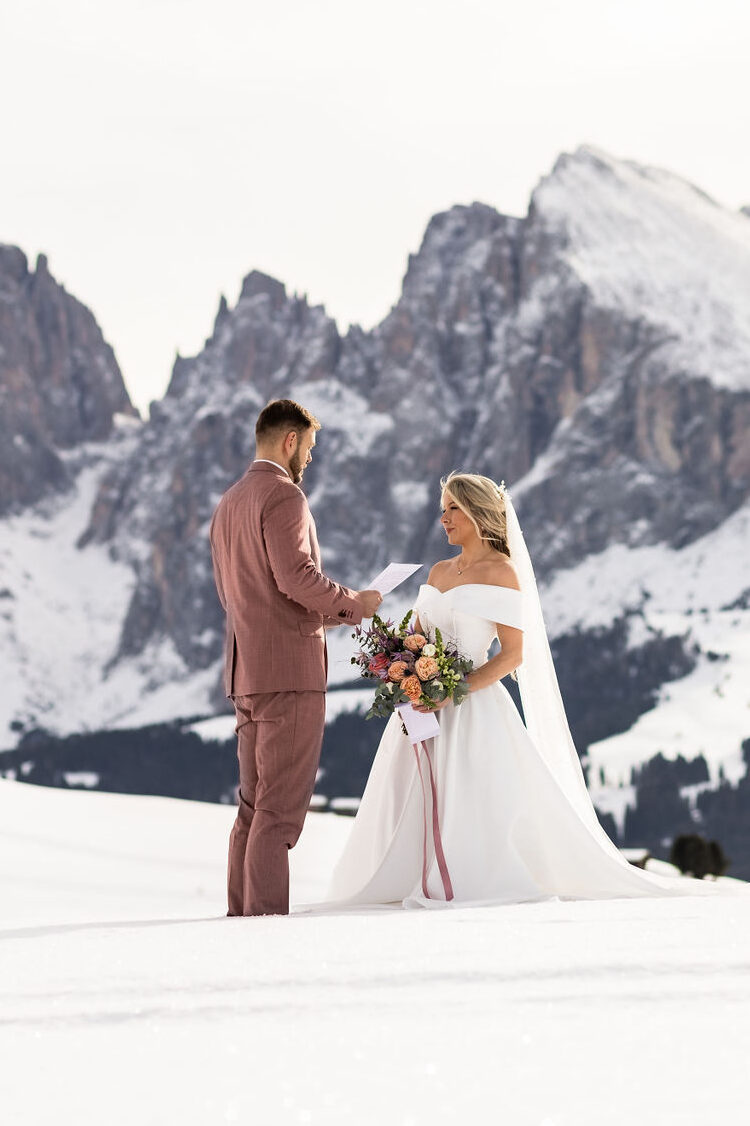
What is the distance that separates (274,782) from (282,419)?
187 cm

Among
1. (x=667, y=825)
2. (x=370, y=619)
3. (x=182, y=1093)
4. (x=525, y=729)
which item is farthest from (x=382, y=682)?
(x=667, y=825)

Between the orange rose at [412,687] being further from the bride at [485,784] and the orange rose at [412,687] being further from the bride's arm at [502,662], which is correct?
the bride's arm at [502,662]

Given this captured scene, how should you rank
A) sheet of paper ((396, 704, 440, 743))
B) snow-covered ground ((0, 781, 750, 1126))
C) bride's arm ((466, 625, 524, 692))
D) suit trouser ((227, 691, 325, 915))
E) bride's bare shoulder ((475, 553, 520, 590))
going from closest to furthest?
snow-covered ground ((0, 781, 750, 1126))
suit trouser ((227, 691, 325, 915))
sheet of paper ((396, 704, 440, 743))
bride's arm ((466, 625, 524, 692))
bride's bare shoulder ((475, 553, 520, 590))

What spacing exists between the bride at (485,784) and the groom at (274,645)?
912mm

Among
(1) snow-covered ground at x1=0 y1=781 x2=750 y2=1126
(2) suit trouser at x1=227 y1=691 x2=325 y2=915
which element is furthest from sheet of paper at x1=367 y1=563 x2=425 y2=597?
(1) snow-covered ground at x1=0 y1=781 x2=750 y2=1126

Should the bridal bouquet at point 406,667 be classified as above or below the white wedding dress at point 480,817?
above

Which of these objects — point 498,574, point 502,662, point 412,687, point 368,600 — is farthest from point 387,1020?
point 498,574

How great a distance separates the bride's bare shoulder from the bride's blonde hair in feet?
0.47

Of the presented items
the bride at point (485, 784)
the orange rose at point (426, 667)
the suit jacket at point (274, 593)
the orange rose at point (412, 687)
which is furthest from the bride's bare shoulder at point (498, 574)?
the suit jacket at point (274, 593)

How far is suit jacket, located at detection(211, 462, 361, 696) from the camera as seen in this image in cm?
668

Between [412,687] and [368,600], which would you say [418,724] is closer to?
[412,687]

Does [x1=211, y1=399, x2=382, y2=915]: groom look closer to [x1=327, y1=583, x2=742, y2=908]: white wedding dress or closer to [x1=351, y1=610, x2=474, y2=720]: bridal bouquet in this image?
[x1=351, y1=610, x2=474, y2=720]: bridal bouquet

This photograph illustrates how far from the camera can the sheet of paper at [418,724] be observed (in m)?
7.38

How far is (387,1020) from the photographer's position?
322 centimetres
